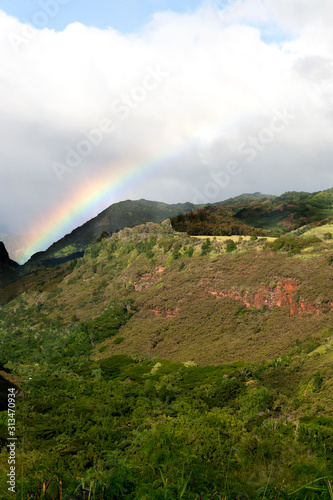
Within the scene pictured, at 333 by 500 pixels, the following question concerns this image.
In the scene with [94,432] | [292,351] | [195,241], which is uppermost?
[195,241]

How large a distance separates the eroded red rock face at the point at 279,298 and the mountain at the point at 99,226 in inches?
4523

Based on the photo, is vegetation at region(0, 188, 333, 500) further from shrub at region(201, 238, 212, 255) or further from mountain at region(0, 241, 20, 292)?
mountain at region(0, 241, 20, 292)

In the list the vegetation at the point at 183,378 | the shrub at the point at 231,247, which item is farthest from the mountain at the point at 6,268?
the shrub at the point at 231,247

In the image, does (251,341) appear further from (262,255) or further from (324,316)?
(262,255)

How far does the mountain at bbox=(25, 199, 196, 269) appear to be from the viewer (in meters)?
156

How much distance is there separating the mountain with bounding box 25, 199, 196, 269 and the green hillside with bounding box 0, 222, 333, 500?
283 ft

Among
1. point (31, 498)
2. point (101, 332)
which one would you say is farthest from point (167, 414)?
point (101, 332)

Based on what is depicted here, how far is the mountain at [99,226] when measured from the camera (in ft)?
511

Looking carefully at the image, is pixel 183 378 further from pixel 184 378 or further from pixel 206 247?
pixel 206 247

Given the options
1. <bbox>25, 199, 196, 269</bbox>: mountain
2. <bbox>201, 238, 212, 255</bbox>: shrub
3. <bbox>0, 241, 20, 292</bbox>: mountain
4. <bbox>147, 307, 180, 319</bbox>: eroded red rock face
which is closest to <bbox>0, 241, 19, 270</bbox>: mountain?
<bbox>0, 241, 20, 292</bbox>: mountain

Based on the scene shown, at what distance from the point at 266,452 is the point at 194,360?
2076 centimetres

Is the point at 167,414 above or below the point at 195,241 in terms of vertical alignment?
below

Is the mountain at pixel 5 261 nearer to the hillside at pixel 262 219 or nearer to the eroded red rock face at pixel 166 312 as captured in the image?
the hillside at pixel 262 219

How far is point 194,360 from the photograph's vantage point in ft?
108
